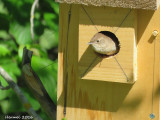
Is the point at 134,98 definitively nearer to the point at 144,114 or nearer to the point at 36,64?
the point at 144,114

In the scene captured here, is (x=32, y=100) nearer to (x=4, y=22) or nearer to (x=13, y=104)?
(x=13, y=104)

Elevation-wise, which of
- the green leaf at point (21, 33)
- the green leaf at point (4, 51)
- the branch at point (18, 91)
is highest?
the green leaf at point (21, 33)

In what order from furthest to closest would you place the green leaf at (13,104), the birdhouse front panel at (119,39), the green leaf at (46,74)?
the green leaf at (13,104), the green leaf at (46,74), the birdhouse front panel at (119,39)

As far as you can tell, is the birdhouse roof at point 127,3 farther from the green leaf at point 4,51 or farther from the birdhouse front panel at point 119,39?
the green leaf at point 4,51

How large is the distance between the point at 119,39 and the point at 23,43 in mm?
1481

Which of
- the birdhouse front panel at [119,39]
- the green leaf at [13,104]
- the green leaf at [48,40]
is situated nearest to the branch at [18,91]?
the birdhouse front panel at [119,39]

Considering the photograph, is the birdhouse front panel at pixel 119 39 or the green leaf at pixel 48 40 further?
the green leaf at pixel 48 40

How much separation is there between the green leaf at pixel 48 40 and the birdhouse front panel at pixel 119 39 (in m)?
1.65

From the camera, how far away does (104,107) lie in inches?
142

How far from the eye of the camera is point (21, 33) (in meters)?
4.63

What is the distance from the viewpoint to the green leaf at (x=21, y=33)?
4.55 meters

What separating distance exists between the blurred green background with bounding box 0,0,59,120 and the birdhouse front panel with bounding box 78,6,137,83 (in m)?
0.79

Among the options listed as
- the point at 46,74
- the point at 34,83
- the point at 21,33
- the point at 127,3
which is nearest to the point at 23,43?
the point at 21,33

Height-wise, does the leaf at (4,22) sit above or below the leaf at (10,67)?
above
